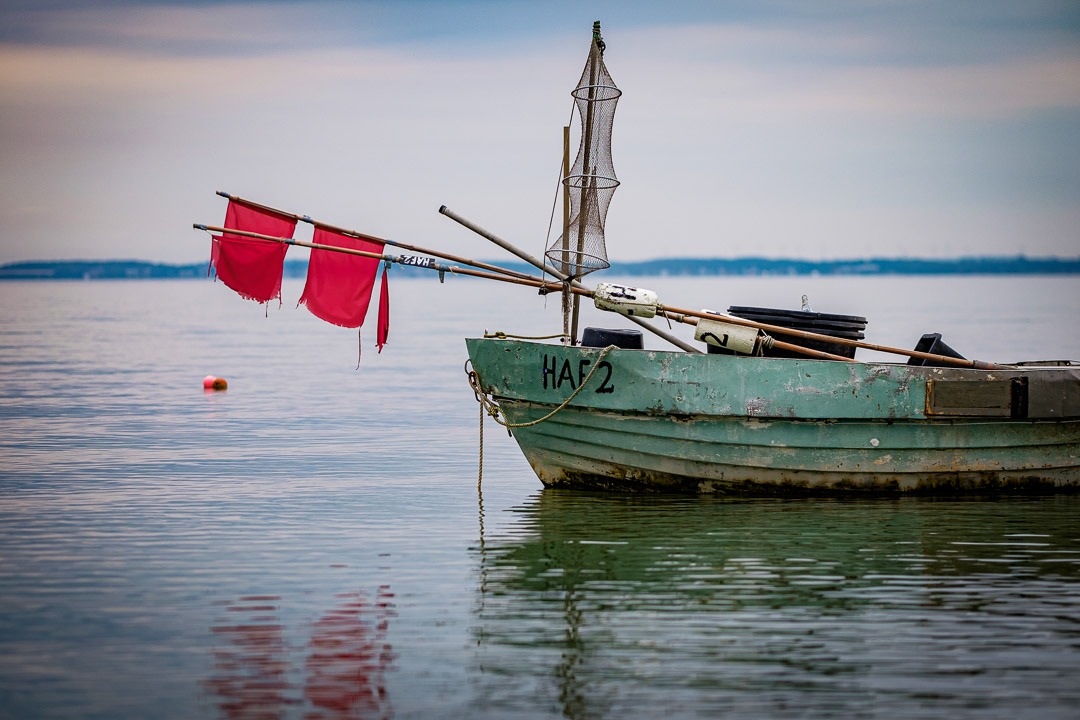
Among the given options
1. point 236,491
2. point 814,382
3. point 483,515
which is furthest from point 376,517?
point 814,382

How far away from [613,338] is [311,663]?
628cm

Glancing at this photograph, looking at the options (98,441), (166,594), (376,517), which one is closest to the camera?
(166,594)

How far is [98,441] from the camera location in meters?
18.7

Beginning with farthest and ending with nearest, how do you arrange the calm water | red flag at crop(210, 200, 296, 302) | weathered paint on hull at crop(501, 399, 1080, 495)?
red flag at crop(210, 200, 296, 302) → weathered paint on hull at crop(501, 399, 1080, 495) → the calm water

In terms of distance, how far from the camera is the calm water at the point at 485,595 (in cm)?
716

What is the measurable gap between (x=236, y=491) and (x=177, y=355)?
27527mm

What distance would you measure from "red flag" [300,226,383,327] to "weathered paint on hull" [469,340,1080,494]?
136 cm

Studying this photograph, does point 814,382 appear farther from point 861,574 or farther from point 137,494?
point 137,494

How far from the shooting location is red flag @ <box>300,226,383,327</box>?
13727mm

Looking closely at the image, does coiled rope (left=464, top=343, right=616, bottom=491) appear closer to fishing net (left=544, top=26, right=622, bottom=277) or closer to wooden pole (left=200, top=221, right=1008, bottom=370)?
wooden pole (left=200, top=221, right=1008, bottom=370)

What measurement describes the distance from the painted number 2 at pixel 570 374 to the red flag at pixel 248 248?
2873 millimetres

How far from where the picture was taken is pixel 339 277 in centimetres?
1377

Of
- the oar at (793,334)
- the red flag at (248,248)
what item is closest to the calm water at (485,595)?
the oar at (793,334)

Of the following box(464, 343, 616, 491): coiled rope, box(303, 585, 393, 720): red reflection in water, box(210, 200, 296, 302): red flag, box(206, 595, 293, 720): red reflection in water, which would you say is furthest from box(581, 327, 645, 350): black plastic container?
box(206, 595, 293, 720): red reflection in water
